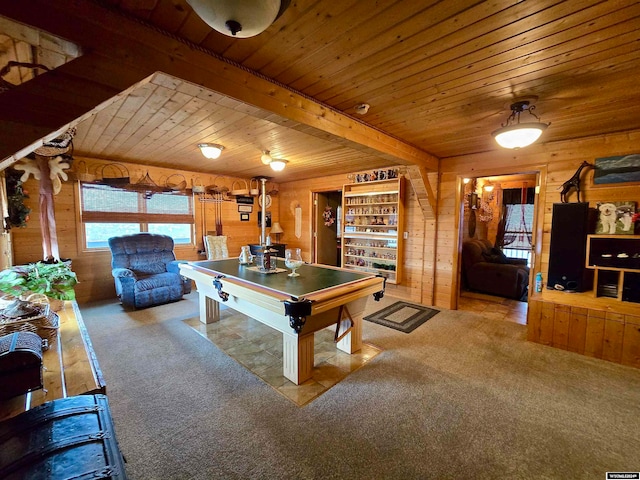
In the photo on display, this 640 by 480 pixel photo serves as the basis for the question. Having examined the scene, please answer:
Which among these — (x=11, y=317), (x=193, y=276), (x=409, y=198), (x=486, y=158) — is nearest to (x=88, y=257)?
(x=193, y=276)

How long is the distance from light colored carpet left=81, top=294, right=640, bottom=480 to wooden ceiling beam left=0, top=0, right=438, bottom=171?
2.22 m

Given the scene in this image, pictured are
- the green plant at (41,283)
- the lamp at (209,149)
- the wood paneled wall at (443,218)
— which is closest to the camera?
the green plant at (41,283)

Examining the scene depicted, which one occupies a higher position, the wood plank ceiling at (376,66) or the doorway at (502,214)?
the wood plank ceiling at (376,66)

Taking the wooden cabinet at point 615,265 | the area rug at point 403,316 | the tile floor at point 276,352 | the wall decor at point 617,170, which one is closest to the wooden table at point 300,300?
the tile floor at point 276,352

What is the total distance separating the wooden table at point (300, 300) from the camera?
7.00 feet

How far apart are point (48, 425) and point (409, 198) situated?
4935 millimetres

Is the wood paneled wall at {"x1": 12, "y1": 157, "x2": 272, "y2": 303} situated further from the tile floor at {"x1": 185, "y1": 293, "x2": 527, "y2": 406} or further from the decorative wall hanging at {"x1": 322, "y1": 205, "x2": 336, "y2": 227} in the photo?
the decorative wall hanging at {"x1": 322, "y1": 205, "x2": 336, "y2": 227}

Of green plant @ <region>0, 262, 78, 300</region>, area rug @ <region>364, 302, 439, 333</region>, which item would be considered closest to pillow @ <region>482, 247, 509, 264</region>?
area rug @ <region>364, 302, 439, 333</region>

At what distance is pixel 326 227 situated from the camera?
681 centimetres

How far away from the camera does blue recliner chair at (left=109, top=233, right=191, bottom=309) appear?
13.6ft

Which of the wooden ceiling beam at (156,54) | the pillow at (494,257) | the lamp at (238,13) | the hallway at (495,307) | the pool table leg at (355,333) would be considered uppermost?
the wooden ceiling beam at (156,54)

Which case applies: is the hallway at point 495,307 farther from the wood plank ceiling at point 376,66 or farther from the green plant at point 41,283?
the green plant at point 41,283

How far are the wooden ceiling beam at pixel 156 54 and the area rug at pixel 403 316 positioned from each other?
2617 millimetres

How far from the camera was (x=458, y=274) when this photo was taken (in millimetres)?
4359
